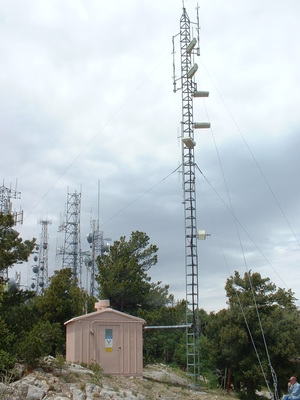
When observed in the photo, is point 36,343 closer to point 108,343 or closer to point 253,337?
point 108,343

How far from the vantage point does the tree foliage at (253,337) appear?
30484mm

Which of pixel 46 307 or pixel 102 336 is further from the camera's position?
pixel 46 307

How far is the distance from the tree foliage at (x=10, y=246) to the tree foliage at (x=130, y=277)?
44.7ft

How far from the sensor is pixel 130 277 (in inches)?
1404

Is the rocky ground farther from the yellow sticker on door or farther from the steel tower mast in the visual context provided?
the steel tower mast

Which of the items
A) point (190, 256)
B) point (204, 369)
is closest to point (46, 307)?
point (190, 256)

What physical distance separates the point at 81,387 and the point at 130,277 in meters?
17.4

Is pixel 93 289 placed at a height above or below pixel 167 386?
above

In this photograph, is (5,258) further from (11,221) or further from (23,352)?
(23,352)

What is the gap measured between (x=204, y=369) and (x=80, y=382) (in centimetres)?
1658

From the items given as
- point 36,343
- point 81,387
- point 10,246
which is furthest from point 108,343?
point 10,246

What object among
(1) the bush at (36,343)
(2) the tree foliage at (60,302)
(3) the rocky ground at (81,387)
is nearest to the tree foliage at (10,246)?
(1) the bush at (36,343)

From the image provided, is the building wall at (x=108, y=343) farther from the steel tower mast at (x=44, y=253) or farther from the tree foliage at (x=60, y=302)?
the steel tower mast at (x=44, y=253)

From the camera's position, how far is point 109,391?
18359 mm
